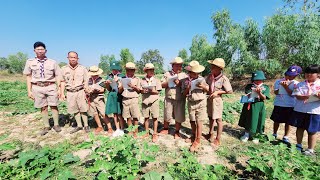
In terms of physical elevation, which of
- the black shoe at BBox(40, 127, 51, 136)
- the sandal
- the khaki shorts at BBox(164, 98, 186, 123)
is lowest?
the sandal

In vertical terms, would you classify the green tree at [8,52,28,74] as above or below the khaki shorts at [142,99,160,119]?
above

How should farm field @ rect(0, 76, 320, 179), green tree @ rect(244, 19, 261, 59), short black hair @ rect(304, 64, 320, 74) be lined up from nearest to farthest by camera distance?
farm field @ rect(0, 76, 320, 179), short black hair @ rect(304, 64, 320, 74), green tree @ rect(244, 19, 261, 59)

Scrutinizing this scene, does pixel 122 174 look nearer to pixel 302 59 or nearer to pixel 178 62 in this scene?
pixel 178 62

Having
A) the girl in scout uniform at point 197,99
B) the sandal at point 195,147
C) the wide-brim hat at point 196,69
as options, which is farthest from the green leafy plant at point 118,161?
the wide-brim hat at point 196,69

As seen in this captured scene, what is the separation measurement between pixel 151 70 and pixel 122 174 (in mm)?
2350

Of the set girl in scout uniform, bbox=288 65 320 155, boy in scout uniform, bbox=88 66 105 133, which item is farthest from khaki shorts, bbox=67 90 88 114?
girl in scout uniform, bbox=288 65 320 155

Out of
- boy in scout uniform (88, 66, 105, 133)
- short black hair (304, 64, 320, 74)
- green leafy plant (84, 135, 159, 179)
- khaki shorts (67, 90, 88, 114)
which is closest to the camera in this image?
green leafy plant (84, 135, 159, 179)

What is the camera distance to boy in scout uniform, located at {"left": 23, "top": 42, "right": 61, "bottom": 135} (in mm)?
4641

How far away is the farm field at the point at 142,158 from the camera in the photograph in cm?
269

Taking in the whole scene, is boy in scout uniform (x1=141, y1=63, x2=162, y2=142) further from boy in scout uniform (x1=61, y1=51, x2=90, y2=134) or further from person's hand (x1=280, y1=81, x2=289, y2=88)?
person's hand (x1=280, y1=81, x2=289, y2=88)

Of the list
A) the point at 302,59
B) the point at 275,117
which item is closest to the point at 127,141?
the point at 275,117

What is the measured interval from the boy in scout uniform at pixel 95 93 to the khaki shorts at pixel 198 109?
84.5 inches

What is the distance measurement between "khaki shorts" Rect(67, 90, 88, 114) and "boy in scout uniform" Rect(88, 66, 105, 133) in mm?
139

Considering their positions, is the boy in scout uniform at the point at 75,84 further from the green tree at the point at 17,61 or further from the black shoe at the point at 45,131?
the green tree at the point at 17,61
